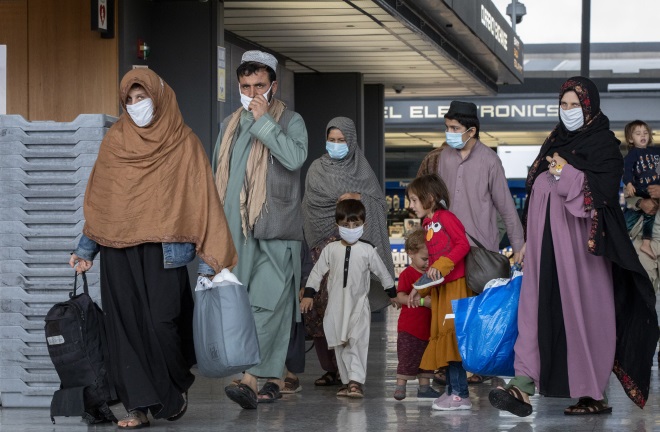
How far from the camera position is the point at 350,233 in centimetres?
822

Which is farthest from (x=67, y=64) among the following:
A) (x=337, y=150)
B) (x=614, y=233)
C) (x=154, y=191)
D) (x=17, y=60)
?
(x=614, y=233)

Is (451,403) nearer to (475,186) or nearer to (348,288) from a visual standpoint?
(348,288)

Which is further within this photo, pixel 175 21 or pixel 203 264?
pixel 175 21

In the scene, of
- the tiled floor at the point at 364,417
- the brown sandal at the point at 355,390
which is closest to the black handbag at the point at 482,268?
the tiled floor at the point at 364,417

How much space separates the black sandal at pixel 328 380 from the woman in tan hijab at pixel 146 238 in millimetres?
2285

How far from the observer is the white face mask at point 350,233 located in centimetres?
821

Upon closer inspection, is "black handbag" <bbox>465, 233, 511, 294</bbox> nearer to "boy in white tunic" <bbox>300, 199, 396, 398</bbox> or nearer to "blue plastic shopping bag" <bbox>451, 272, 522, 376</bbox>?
"blue plastic shopping bag" <bbox>451, 272, 522, 376</bbox>

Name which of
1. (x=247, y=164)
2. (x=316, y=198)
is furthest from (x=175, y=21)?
(x=247, y=164)

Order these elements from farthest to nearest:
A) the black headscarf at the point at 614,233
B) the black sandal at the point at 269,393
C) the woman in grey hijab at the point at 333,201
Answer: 1. the woman in grey hijab at the point at 333,201
2. the black sandal at the point at 269,393
3. the black headscarf at the point at 614,233

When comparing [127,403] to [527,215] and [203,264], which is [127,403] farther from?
[527,215]

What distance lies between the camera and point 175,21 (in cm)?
1001

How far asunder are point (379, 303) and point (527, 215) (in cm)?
168

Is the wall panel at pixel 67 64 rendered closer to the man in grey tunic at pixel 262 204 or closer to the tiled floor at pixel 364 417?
the man in grey tunic at pixel 262 204

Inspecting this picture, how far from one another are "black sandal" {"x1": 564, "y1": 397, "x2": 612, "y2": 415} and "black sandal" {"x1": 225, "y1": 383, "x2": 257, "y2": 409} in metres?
1.69
